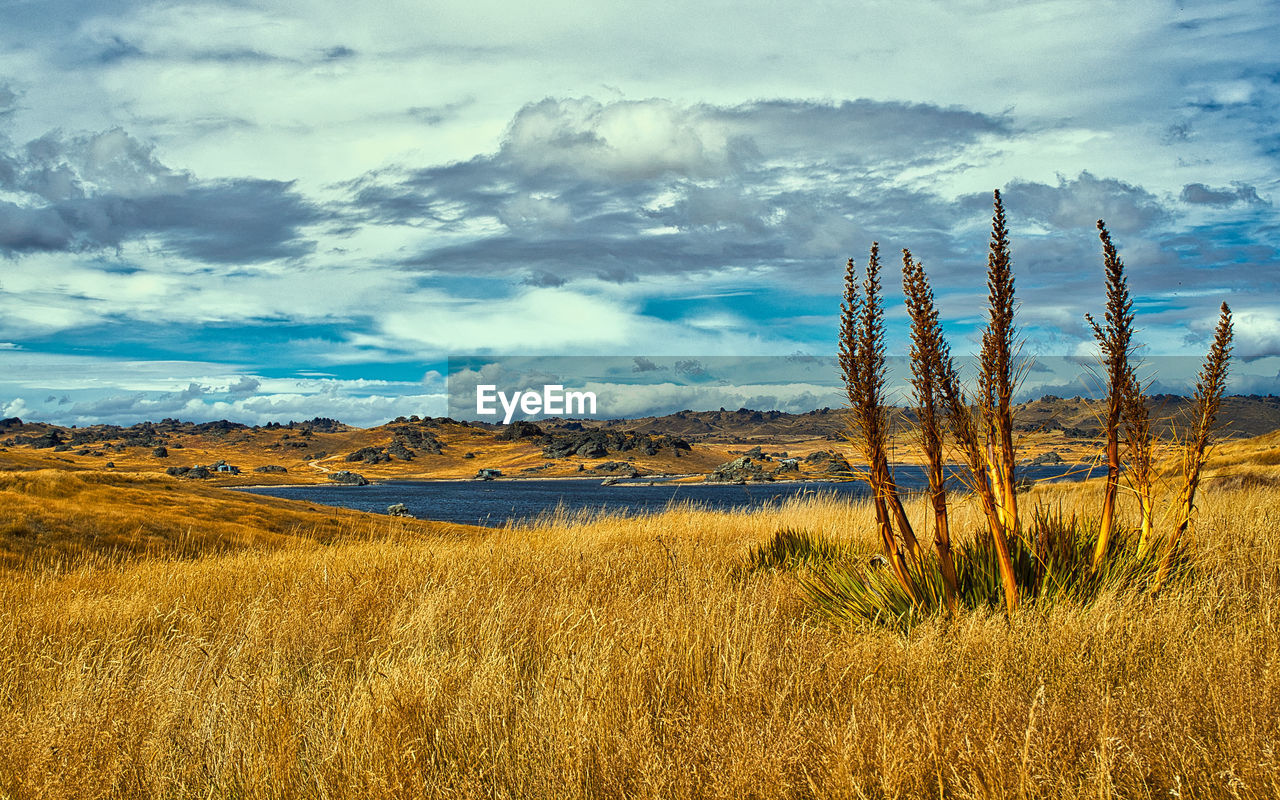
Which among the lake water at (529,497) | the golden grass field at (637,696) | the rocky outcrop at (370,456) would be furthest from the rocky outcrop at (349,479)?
the golden grass field at (637,696)

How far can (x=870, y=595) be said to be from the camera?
21.3 ft

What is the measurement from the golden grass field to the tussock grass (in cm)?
2

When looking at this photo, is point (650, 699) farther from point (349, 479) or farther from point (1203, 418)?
point (349, 479)

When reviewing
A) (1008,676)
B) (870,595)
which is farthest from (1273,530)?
(1008,676)

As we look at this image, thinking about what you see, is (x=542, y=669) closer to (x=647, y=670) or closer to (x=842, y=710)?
(x=647, y=670)

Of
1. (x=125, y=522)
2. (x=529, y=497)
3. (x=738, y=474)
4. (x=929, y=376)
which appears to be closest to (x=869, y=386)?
(x=929, y=376)

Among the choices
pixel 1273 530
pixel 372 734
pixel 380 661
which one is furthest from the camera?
pixel 1273 530

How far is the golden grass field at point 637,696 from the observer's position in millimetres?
3539

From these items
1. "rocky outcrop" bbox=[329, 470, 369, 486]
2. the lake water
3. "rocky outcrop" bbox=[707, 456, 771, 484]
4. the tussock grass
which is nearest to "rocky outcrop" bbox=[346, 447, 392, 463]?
the lake water

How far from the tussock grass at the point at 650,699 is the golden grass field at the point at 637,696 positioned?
23mm

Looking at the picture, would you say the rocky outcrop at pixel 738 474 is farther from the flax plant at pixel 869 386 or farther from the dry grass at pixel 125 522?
the flax plant at pixel 869 386

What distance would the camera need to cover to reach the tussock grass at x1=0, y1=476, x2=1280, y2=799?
3533mm

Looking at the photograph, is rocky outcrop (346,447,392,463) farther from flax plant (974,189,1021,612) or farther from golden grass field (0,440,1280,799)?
flax plant (974,189,1021,612)

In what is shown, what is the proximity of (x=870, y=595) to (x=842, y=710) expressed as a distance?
242 centimetres
